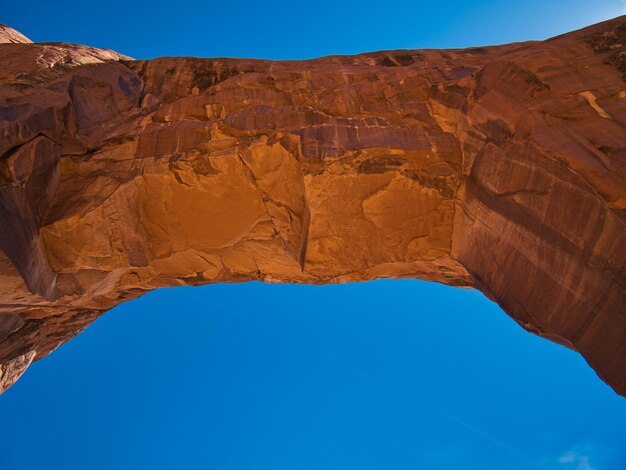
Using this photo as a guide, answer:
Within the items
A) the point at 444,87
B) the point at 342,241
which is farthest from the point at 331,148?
the point at 444,87

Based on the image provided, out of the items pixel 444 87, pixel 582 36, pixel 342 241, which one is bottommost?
pixel 342 241

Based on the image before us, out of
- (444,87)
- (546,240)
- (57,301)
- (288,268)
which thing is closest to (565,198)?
(546,240)

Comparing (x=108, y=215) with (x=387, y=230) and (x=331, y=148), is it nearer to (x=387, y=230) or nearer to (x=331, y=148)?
(x=331, y=148)

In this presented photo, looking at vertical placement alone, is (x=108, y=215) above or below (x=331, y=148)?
below

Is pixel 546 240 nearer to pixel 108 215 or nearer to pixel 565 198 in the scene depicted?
pixel 565 198

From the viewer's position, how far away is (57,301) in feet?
32.9

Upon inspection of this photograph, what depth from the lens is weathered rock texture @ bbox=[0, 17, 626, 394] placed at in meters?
6.17

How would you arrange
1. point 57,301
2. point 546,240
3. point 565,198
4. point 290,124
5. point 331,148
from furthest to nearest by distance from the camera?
point 57,301 < point 290,124 < point 331,148 < point 546,240 < point 565,198

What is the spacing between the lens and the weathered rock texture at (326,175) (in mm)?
6168

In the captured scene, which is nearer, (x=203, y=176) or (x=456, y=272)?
(x=203, y=176)

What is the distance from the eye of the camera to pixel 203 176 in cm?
882

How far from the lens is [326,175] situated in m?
8.09

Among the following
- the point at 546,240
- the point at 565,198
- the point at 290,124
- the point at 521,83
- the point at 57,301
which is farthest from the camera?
the point at 57,301

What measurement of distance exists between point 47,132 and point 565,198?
912cm
